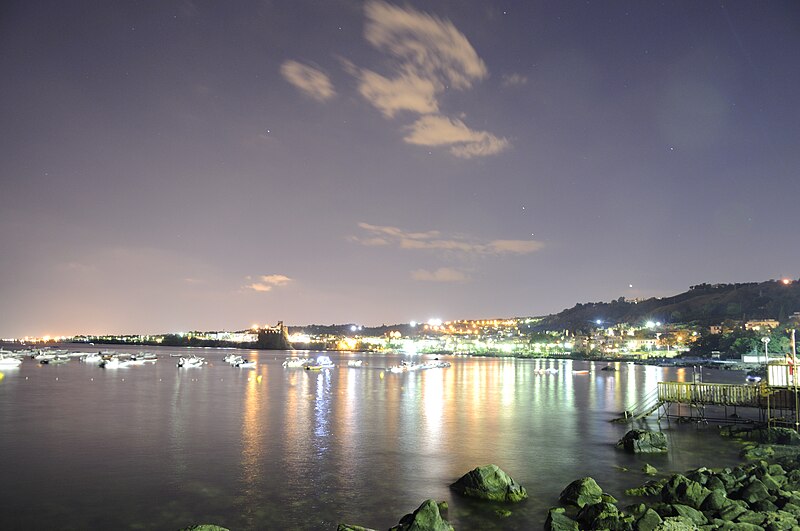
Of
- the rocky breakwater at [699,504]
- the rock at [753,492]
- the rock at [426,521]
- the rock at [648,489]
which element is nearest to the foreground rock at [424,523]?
the rock at [426,521]

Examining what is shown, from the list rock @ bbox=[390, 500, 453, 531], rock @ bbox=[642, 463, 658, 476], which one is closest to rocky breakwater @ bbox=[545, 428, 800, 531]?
rock @ bbox=[642, 463, 658, 476]

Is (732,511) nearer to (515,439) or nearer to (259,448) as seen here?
(515,439)

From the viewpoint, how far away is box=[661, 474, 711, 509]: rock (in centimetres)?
1994

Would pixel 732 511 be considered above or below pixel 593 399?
above

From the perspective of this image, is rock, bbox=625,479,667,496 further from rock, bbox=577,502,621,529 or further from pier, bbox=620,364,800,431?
pier, bbox=620,364,800,431

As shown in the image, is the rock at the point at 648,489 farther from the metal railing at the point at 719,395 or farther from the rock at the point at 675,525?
the metal railing at the point at 719,395

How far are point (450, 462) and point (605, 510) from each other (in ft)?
46.5

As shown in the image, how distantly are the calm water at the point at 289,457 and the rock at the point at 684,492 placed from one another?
2.70 meters

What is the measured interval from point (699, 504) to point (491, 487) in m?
7.49

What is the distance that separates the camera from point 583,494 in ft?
70.2

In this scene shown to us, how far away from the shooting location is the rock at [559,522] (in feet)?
58.7

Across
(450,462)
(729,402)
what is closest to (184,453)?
(450,462)

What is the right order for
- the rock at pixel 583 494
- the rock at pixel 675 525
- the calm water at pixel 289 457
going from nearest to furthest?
the rock at pixel 675 525 → the rock at pixel 583 494 → the calm water at pixel 289 457

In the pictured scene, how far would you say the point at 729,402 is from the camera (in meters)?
39.4
